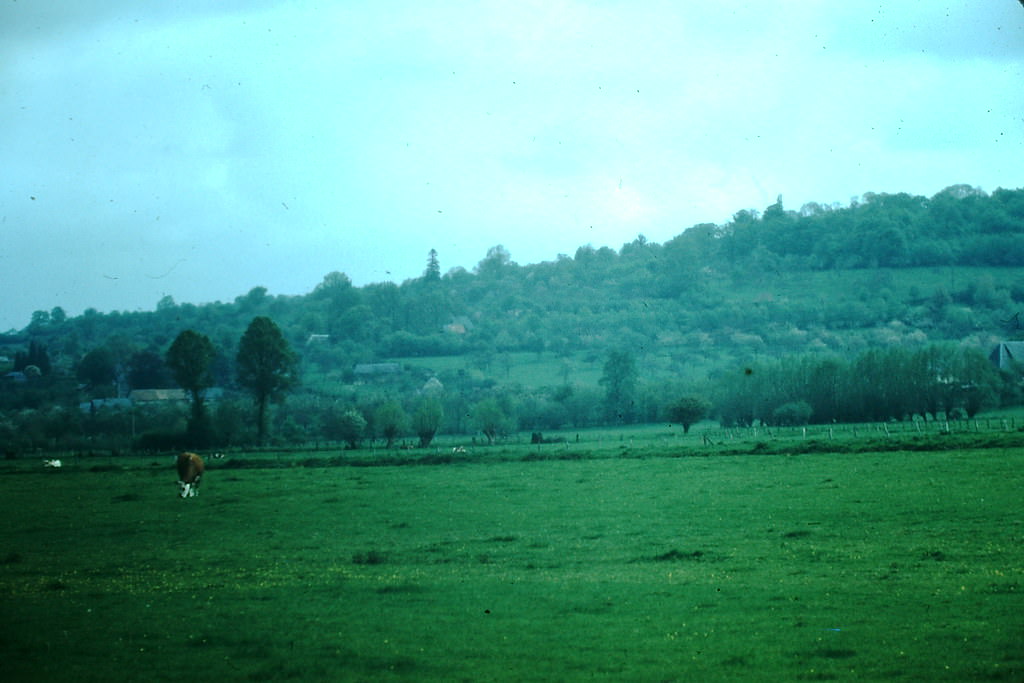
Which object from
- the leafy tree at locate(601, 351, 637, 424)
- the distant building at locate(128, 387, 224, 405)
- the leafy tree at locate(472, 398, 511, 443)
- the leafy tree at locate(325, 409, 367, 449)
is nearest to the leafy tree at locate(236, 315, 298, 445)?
the leafy tree at locate(325, 409, 367, 449)

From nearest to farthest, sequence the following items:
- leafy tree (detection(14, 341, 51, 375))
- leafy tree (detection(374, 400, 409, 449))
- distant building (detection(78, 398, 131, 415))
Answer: distant building (detection(78, 398, 131, 415))
leafy tree (detection(14, 341, 51, 375))
leafy tree (detection(374, 400, 409, 449))

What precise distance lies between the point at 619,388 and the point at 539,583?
98214mm

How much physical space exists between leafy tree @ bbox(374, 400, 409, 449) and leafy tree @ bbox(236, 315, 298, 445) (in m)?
9.74

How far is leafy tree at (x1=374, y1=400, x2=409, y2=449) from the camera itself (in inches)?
3541

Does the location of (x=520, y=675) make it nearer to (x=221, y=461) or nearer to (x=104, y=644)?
(x=104, y=644)

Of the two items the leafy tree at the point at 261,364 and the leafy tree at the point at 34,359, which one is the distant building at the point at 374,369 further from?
the leafy tree at the point at 261,364

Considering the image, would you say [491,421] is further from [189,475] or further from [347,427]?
[189,475]

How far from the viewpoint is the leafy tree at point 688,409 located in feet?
304

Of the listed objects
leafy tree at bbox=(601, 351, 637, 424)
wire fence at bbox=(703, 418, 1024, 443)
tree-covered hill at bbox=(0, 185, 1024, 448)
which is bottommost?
wire fence at bbox=(703, 418, 1024, 443)

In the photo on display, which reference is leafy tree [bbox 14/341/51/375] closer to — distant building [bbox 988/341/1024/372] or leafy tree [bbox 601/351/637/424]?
leafy tree [bbox 601/351/637/424]

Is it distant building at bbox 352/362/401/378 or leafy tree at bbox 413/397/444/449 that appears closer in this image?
leafy tree at bbox 413/397/444/449

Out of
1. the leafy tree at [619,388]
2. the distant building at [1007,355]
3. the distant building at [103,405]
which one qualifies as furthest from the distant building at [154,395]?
the distant building at [1007,355]

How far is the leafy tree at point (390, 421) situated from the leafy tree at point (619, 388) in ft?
97.5

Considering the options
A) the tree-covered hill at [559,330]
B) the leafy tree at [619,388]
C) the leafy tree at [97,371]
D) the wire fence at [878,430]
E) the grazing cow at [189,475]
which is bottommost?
the wire fence at [878,430]
